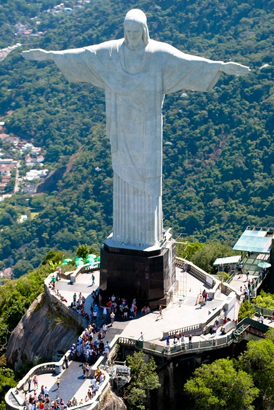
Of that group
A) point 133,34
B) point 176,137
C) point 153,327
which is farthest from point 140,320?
point 176,137

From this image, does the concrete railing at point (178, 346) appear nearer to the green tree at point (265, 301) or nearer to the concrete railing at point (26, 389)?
the concrete railing at point (26, 389)

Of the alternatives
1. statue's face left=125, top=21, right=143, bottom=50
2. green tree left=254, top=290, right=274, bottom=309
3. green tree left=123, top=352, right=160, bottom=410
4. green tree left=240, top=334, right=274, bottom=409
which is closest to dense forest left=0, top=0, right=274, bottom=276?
green tree left=254, top=290, right=274, bottom=309

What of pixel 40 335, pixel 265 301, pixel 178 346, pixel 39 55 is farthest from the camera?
pixel 265 301

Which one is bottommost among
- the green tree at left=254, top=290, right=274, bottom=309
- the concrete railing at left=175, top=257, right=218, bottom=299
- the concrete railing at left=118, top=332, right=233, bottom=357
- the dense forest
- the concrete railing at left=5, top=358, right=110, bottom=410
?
the concrete railing at left=5, top=358, right=110, bottom=410

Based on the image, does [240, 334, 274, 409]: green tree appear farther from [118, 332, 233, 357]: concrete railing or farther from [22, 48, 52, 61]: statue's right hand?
[22, 48, 52, 61]: statue's right hand

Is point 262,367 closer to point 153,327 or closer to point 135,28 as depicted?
point 153,327

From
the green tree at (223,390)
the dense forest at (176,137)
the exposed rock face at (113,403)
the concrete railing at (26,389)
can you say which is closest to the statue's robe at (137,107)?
the concrete railing at (26,389)
